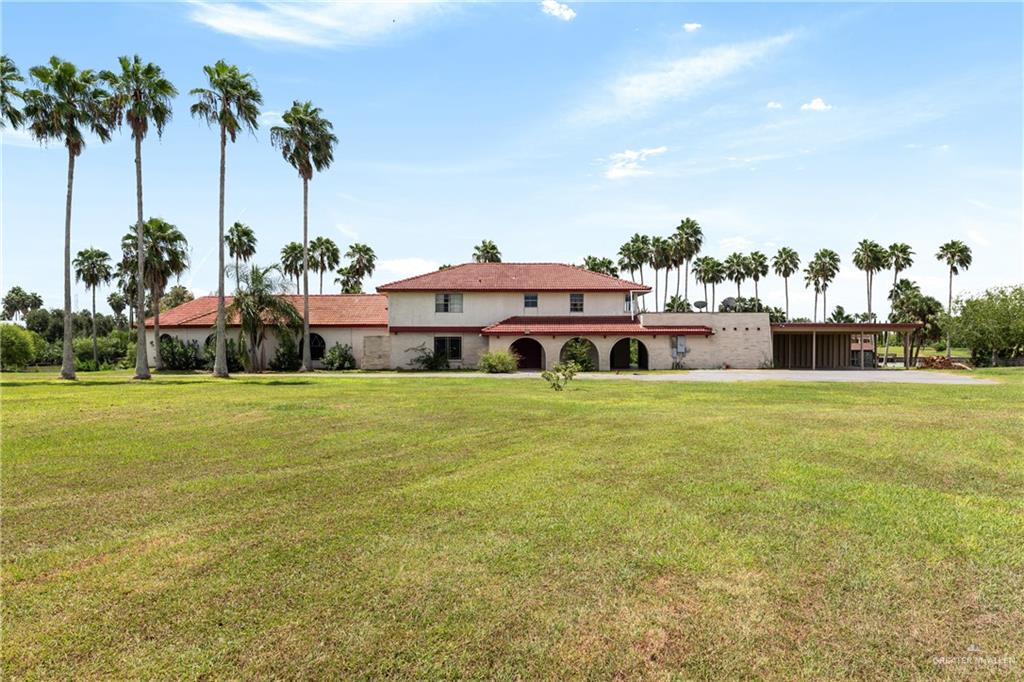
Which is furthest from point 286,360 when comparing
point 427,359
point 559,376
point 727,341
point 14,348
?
point 727,341

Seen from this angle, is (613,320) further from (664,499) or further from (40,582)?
(40,582)

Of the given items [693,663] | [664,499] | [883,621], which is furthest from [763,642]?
[664,499]

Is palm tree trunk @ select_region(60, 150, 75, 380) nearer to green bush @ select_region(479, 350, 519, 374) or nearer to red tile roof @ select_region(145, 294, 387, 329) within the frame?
red tile roof @ select_region(145, 294, 387, 329)

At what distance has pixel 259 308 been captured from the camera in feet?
131

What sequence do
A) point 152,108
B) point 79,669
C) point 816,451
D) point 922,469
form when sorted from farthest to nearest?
point 152,108 → point 816,451 → point 922,469 → point 79,669

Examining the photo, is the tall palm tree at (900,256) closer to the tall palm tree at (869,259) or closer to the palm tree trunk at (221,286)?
the tall palm tree at (869,259)

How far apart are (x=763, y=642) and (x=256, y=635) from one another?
3596 millimetres

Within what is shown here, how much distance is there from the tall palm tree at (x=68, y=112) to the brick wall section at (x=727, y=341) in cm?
3509

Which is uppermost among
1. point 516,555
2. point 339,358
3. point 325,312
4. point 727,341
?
point 325,312

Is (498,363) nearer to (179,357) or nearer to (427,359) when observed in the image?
(427,359)

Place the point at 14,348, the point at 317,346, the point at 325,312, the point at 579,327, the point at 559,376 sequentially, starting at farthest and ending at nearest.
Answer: the point at 14,348 → the point at 325,312 → the point at 317,346 → the point at 579,327 → the point at 559,376

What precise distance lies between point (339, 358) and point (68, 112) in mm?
20647

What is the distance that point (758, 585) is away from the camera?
16.3ft

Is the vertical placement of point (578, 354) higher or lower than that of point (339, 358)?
higher
